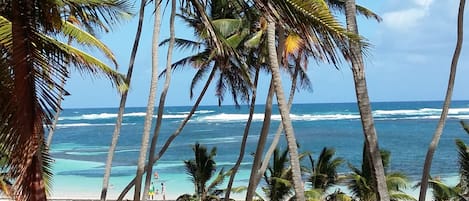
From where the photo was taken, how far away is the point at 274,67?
1045cm

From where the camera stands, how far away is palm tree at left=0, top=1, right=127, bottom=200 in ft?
16.7


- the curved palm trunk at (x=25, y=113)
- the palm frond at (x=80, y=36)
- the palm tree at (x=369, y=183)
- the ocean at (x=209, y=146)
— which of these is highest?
the ocean at (x=209, y=146)

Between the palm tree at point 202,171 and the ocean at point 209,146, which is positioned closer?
the palm tree at point 202,171

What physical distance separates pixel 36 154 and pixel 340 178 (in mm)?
14846

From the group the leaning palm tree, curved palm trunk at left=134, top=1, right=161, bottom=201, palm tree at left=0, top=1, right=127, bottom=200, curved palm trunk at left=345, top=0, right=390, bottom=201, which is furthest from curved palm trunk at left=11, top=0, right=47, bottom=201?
curved palm trunk at left=134, top=1, right=161, bottom=201

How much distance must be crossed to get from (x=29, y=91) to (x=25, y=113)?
7.3 inches

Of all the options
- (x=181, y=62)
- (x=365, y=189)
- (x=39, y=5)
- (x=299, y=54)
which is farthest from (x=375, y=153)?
(x=181, y=62)

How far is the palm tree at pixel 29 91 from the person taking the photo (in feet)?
16.7

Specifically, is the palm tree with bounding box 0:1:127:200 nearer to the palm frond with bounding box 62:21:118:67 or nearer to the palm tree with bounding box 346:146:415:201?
the palm frond with bounding box 62:21:118:67

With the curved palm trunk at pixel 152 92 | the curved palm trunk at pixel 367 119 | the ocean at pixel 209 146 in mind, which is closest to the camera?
the curved palm trunk at pixel 367 119

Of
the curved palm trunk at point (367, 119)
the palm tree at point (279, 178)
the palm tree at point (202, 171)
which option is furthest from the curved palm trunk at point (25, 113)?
the palm tree at point (202, 171)

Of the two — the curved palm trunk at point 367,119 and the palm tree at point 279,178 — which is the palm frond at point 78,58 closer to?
the curved palm trunk at point 367,119

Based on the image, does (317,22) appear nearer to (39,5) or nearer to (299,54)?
(39,5)

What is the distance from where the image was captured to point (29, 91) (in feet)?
16.8
